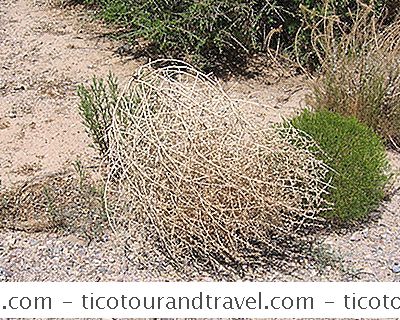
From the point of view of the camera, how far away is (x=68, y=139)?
503 cm

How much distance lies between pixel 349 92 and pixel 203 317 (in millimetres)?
2051

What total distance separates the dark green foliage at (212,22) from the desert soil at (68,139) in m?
0.35

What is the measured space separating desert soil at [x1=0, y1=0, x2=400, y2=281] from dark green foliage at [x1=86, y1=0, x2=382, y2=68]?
35 cm

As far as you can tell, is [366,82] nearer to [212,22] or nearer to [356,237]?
[356,237]

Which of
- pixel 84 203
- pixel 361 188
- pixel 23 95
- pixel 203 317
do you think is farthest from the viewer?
pixel 23 95

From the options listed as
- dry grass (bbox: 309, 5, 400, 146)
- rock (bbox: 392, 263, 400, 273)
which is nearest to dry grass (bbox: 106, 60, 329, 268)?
rock (bbox: 392, 263, 400, 273)

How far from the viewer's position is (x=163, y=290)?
3467 mm

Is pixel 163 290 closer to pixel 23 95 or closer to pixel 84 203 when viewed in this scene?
pixel 84 203

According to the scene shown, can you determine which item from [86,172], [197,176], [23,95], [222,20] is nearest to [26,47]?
[23,95]

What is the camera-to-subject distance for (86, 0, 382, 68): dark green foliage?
583 cm

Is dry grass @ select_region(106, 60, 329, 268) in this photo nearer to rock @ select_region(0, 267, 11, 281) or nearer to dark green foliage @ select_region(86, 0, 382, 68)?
rock @ select_region(0, 267, 11, 281)

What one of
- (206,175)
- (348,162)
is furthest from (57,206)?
(348,162)

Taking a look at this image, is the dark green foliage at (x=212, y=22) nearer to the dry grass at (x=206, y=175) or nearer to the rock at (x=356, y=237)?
the dry grass at (x=206, y=175)

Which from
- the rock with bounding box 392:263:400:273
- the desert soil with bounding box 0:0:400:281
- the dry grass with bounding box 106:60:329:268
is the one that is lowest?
the desert soil with bounding box 0:0:400:281
